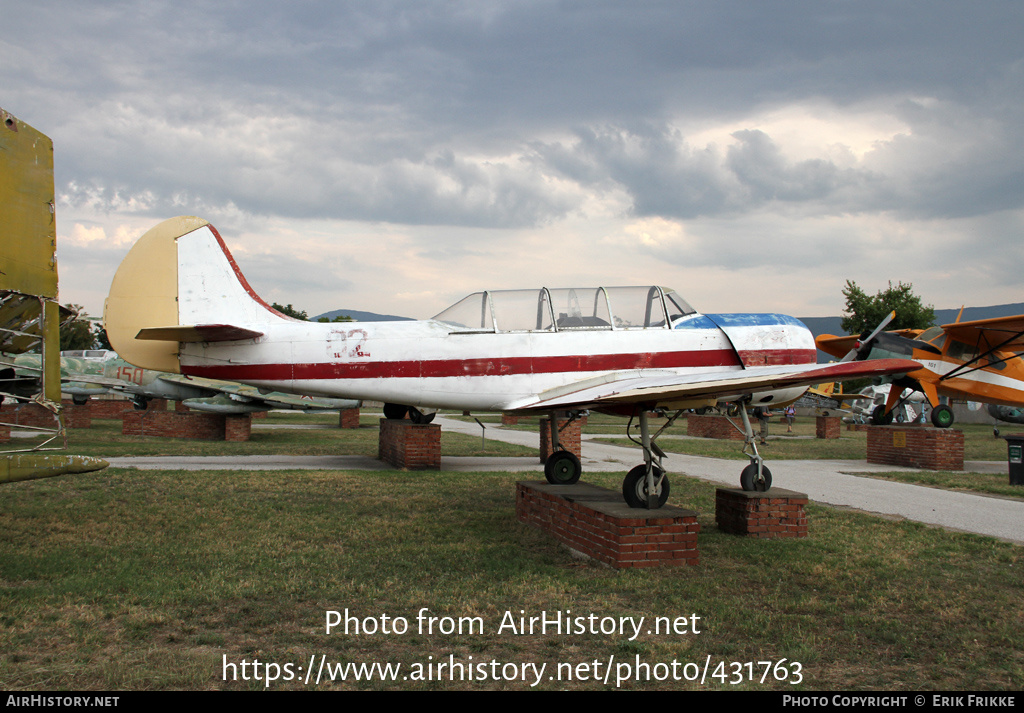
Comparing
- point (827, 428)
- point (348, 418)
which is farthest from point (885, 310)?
point (348, 418)

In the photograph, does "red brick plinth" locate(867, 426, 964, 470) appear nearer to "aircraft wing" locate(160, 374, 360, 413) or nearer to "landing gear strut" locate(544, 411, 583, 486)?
"landing gear strut" locate(544, 411, 583, 486)

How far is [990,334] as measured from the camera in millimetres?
17078

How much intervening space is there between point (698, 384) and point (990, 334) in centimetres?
1460

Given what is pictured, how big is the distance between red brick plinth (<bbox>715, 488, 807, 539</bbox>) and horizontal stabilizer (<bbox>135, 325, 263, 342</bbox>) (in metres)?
6.14

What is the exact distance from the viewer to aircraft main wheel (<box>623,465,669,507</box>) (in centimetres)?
734

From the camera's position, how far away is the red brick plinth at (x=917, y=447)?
51.3ft

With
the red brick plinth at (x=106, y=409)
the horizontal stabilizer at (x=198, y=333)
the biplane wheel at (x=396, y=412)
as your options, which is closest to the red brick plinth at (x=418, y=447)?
the biplane wheel at (x=396, y=412)

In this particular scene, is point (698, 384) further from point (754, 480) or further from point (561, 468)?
point (561, 468)

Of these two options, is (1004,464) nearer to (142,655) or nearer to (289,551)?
(289,551)

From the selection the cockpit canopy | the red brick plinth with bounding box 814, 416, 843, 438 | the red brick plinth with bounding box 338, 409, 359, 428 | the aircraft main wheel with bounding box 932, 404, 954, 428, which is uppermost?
the cockpit canopy

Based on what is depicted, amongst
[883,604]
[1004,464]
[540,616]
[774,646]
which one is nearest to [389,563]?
[540,616]

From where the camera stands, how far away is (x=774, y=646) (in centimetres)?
441

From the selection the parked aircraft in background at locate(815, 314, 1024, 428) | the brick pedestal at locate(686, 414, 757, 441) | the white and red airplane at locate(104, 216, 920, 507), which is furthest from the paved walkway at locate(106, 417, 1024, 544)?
the brick pedestal at locate(686, 414, 757, 441)
